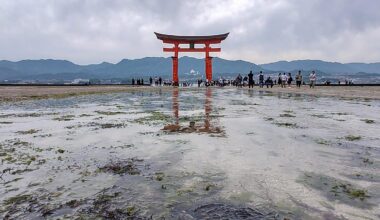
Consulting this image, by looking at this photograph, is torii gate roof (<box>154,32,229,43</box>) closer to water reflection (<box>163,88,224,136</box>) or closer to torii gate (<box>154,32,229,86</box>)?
torii gate (<box>154,32,229,86</box>)

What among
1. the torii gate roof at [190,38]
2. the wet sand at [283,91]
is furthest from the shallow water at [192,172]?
the torii gate roof at [190,38]

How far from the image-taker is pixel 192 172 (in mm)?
5422

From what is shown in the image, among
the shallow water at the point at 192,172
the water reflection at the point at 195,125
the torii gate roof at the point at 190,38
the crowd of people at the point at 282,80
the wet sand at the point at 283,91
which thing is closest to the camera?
the shallow water at the point at 192,172

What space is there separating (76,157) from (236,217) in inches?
157

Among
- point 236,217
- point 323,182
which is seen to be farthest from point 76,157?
point 323,182

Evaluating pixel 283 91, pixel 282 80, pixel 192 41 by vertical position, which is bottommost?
pixel 283 91

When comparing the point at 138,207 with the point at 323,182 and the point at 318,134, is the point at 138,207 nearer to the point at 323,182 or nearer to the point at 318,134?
the point at 323,182

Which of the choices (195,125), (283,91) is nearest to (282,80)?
(283,91)

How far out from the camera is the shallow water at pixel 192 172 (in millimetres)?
3943

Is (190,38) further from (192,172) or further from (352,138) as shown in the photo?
(192,172)

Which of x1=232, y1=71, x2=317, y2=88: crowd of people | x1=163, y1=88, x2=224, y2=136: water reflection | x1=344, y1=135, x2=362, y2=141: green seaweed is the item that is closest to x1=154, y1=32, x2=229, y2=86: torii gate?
x1=232, y1=71, x2=317, y2=88: crowd of people

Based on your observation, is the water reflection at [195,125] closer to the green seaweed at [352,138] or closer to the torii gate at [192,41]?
the green seaweed at [352,138]

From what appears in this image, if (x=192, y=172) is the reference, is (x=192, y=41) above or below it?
above

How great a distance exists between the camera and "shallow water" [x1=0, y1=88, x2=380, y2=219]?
3943 millimetres
